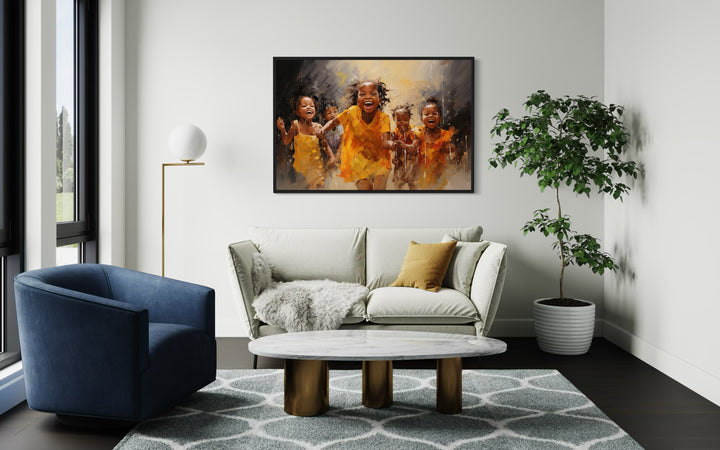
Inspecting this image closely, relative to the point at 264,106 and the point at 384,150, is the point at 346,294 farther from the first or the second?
the point at 264,106

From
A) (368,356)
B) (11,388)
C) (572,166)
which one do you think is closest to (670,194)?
(572,166)

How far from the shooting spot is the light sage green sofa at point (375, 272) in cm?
368

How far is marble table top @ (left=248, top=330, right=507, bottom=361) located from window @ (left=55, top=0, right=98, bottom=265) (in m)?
2.06

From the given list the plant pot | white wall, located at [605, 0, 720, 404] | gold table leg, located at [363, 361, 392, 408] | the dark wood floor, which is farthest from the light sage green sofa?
white wall, located at [605, 0, 720, 404]

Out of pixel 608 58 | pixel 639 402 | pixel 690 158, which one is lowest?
pixel 639 402

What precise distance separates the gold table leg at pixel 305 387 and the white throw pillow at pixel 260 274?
3.65ft

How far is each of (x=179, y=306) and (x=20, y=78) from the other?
159 cm

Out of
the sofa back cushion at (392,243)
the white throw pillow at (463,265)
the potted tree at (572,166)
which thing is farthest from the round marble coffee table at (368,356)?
the potted tree at (572,166)

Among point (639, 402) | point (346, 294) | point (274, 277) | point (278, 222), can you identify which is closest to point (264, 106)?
point (278, 222)

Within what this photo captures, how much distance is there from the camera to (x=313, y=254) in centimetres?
428

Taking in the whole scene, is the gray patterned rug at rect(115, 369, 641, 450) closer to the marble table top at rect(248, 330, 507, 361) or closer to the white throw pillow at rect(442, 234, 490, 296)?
the marble table top at rect(248, 330, 507, 361)

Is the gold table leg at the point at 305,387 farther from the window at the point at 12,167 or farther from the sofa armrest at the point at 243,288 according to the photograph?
the window at the point at 12,167

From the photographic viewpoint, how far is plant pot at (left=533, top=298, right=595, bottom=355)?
3.98 metres

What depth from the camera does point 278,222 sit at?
4.64 meters
